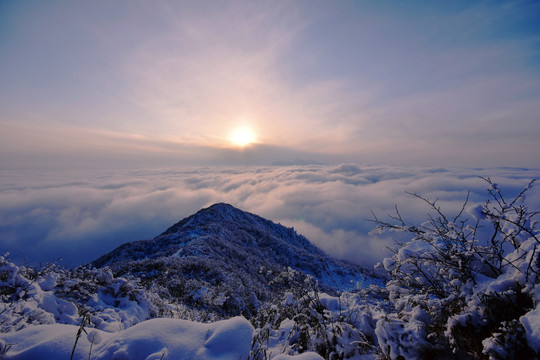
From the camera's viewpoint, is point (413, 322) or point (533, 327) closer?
point (533, 327)

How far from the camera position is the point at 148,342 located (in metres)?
2.61

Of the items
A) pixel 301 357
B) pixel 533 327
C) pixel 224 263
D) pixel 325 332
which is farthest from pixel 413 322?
pixel 224 263

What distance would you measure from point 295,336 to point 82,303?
778 centimetres

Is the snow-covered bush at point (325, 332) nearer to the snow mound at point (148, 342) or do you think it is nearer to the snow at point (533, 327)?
the snow mound at point (148, 342)

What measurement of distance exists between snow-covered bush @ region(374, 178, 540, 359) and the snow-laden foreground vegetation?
13 millimetres

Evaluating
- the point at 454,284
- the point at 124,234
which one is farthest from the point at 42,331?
the point at 124,234

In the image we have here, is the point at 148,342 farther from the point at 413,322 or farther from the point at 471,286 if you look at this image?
the point at 471,286

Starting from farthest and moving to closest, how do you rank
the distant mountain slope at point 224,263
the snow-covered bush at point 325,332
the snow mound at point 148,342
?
the distant mountain slope at point 224,263, the snow-covered bush at point 325,332, the snow mound at point 148,342

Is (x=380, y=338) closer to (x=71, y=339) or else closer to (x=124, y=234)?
(x=71, y=339)

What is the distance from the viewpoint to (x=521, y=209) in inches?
137

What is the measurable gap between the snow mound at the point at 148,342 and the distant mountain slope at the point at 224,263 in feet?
5.26

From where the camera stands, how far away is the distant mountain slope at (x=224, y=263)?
1817 centimetres

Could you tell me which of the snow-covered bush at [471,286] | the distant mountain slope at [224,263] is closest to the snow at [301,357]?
the distant mountain slope at [224,263]

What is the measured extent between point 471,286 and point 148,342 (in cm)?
446
